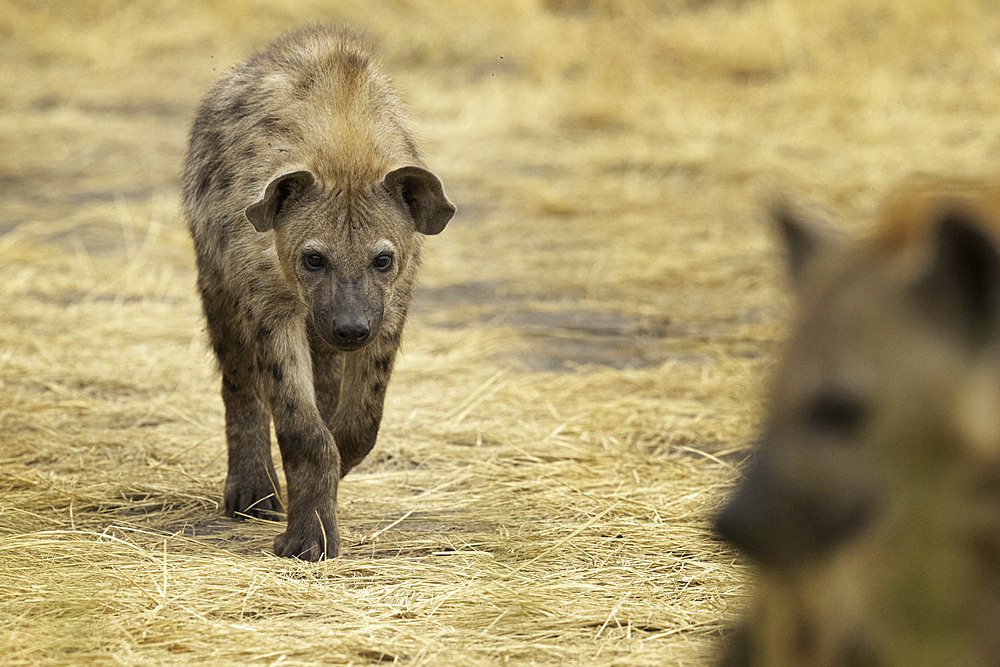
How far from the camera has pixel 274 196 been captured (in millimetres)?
3957

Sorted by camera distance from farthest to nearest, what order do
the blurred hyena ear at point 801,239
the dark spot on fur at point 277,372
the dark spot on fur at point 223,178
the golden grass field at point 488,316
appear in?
1. the dark spot on fur at point 223,178
2. the dark spot on fur at point 277,372
3. the golden grass field at point 488,316
4. the blurred hyena ear at point 801,239

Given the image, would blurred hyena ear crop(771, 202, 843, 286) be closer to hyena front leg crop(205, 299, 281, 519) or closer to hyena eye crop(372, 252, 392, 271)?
hyena eye crop(372, 252, 392, 271)

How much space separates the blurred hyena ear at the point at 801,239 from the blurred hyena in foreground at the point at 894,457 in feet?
0.24

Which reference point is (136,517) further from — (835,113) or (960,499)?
(835,113)

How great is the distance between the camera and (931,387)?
1.45 m

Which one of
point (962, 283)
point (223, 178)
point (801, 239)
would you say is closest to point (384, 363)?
point (223, 178)

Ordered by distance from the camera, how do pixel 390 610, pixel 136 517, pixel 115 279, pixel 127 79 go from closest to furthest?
pixel 390 610 → pixel 136 517 → pixel 115 279 → pixel 127 79

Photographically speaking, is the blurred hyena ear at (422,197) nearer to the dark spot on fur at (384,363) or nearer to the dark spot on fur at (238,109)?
the dark spot on fur at (384,363)

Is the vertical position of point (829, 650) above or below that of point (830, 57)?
below

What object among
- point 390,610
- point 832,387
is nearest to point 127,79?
point 390,610

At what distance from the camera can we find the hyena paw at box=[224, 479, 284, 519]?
4371 millimetres

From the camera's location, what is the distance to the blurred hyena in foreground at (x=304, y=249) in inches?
154

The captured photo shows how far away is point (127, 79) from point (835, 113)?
313 inches

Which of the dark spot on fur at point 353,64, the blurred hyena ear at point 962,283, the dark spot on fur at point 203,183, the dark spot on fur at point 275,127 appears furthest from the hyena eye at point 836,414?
the dark spot on fur at point 203,183
